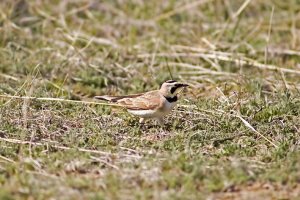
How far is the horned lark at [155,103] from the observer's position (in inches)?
267

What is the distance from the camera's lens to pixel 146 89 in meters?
8.55

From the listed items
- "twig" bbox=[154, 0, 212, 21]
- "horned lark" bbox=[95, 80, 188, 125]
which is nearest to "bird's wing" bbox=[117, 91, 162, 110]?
"horned lark" bbox=[95, 80, 188, 125]

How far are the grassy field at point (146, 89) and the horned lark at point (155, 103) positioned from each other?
0.15 meters

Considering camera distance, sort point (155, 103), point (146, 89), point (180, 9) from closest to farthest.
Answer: point (155, 103) < point (146, 89) < point (180, 9)

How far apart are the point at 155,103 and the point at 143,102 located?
15cm

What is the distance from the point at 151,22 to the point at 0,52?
262 cm

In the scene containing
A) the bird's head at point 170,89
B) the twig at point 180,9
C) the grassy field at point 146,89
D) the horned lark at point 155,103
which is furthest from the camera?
the twig at point 180,9

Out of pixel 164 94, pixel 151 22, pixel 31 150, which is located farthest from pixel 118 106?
pixel 151 22

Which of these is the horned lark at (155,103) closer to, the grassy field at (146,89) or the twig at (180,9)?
the grassy field at (146,89)

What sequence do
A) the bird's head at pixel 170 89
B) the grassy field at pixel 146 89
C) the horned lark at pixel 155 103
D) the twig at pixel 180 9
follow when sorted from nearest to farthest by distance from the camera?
the grassy field at pixel 146 89, the horned lark at pixel 155 103, the bird's head at pixel 170 89, the twig at pixel 180 9

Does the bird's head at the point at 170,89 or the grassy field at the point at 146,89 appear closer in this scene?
the grassy field at the point at 146,89

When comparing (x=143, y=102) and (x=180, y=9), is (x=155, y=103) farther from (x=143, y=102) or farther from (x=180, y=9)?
(x=180, y=9)

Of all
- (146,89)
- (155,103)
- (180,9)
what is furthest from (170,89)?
(180,9)

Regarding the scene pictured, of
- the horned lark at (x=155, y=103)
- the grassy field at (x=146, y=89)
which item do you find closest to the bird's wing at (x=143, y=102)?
the horned lark at (x=155, y=103)
